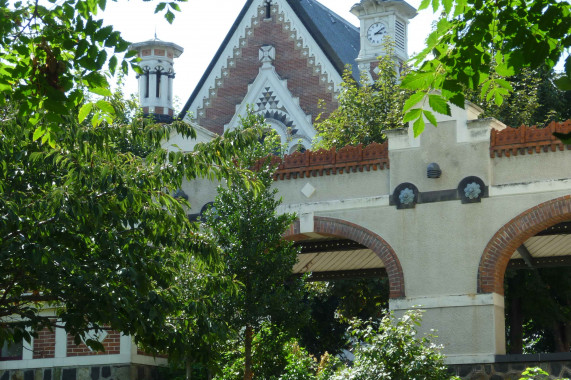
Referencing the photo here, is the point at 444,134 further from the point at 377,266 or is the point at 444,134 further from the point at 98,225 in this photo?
the point at 98,225

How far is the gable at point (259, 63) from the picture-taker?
1587 inches

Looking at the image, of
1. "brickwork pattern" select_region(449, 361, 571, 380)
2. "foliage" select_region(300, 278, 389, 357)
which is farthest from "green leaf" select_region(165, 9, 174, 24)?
"foliage" select_region(300, 278, 389, 357)

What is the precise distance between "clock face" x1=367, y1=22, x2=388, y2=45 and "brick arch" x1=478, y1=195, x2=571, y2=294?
23.0 metres

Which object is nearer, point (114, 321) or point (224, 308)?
point (114, 321)

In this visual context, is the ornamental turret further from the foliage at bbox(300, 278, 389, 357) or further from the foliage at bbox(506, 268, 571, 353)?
the foliage at bbox(506, 268, 571, 353)

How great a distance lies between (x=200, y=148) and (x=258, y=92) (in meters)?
27.7

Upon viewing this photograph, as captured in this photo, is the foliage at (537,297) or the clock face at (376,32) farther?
the clock face at (376,32)

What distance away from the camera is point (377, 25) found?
134 ft

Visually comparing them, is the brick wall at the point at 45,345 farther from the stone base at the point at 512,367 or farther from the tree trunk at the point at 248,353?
the stone base at the point at 512,367

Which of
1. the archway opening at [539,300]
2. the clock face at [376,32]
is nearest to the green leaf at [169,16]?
the archway opening at [539,300]

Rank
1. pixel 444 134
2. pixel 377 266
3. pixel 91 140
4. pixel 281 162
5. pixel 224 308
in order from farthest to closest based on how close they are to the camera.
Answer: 1. pixel 377 266
2. pixel 281 162
3. pixel 444 134
4. pixel 224 308
5. pixel 91 140

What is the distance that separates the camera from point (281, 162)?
20234 millimetres

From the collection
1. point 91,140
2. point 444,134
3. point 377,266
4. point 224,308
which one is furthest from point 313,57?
point 91,140

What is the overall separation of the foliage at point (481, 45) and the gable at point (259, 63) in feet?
105
